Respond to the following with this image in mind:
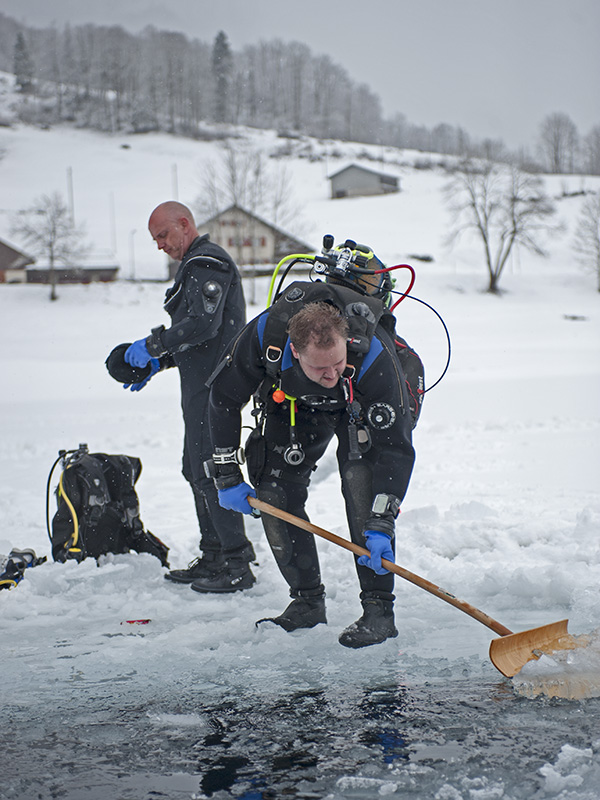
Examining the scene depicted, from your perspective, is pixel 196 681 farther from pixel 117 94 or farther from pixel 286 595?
pixel 117 94

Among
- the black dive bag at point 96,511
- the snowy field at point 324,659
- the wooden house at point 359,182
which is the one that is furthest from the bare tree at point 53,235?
the black dive bag at point 96,511

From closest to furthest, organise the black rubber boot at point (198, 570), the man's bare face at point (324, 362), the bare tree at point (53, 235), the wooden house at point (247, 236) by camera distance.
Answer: the man's bare face at point (324, 362) → the black rubber boot at point (198, 570) → the bare tree at point (53, 235) → the wooden house at point (247, 236)

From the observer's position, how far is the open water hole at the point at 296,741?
81.4 inches

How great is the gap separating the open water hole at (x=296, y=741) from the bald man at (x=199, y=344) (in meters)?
1.03

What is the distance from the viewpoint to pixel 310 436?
10.6 ft

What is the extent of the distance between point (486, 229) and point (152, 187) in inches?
850

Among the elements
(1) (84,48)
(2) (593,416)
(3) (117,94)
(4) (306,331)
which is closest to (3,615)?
(4) (306,331)

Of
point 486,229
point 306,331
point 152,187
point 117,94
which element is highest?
point 117,94

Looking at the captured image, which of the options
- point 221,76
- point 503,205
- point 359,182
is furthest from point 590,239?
point 221,76

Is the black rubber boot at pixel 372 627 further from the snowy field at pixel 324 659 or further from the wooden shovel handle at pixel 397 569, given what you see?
the wooden shovel handle at pixel 397 569

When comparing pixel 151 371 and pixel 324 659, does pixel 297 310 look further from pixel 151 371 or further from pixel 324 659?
pixel 324 659

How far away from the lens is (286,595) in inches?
146

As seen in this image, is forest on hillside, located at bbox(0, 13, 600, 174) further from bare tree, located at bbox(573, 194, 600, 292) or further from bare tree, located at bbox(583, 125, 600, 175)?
bare tree, located at bbox(573, 194, 600, 292)

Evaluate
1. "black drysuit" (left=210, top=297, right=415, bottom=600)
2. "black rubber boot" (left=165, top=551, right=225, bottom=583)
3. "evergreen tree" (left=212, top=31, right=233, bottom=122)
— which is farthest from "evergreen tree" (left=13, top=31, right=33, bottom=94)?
"black drysuit" (left=210, top=297, right=415, bottom=600)
